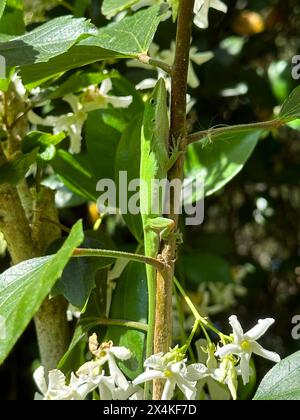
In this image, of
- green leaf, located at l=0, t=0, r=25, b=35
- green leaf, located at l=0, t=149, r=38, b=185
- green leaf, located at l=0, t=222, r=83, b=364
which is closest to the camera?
green leaf, located at l=0, t=222, r=83, b=364

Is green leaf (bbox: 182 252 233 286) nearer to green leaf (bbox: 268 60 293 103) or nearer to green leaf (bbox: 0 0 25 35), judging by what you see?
green leaf (bbox: 268 60 293 103)

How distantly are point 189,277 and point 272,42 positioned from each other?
1.74 ft

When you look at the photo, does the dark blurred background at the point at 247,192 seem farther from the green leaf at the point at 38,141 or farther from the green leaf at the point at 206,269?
the green leaf at the point at 38,141

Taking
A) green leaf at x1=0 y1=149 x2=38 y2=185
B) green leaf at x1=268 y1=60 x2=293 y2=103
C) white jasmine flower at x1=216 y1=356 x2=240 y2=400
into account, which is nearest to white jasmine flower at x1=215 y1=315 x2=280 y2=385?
white jasmine flower at x1=216 y1=356 x2=240 y2=400

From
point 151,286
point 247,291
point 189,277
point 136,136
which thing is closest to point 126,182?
point 136,136

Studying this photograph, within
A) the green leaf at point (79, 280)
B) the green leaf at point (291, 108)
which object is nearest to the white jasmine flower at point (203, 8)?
the green leaf at point (291, 108)

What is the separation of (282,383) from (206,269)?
52 centimetres

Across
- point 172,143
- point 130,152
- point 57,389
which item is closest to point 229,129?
point 172,143

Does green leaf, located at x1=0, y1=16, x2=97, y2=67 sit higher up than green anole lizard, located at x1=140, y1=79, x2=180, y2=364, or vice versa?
green leaf, located at x1=0, y1=16, x2=97, y2=67

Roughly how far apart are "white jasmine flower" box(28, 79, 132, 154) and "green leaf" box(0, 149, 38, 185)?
141 millimetres

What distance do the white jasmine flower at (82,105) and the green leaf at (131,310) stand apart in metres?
0.19

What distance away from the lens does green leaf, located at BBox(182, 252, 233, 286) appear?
1134mm

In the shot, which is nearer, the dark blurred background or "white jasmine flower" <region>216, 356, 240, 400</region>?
"white jasmine flower" <region>216, 356, 240, 400</region>

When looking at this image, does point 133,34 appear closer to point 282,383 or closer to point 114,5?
point 114,5
